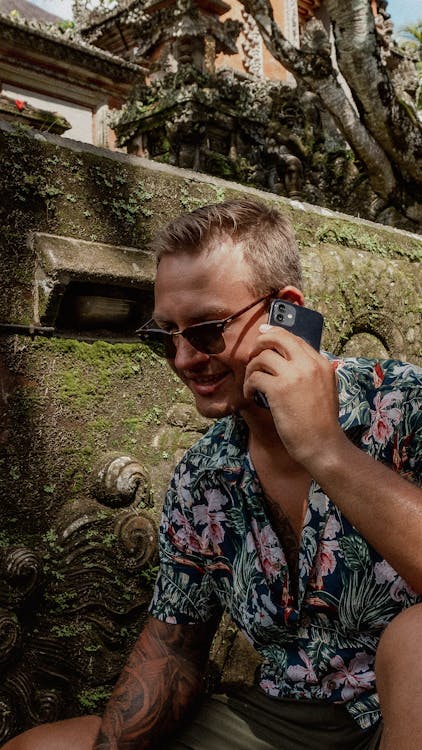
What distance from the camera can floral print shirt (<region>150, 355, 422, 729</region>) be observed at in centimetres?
143

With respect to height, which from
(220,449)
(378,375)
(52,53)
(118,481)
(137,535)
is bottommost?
(137,535)

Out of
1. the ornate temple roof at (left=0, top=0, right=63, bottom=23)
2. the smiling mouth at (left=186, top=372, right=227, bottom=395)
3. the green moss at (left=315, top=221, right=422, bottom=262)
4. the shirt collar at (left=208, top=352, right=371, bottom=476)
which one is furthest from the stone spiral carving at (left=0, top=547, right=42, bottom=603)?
the ornate temple roof at (left=0, top=0, right=63, bottom=23)

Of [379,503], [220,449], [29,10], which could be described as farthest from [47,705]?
[29,10]

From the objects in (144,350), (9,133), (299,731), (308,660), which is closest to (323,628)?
(308,660)

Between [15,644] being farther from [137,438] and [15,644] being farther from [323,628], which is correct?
[323,628]

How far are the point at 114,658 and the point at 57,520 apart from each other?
17.7 inches

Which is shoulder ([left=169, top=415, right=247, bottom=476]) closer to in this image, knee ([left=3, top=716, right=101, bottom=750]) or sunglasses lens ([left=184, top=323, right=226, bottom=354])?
sunglasses lens ([left=184, top=323, right=226, bottom=354])

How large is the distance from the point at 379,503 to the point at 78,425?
119cm

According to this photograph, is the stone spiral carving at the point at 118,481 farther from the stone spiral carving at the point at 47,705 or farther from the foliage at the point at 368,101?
the foliage at the point at 368,101

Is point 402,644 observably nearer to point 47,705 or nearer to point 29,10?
point 47,705

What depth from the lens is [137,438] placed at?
227 centimetres

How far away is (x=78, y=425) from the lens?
6.97ft

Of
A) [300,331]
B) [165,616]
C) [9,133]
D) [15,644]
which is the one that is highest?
[9,133]

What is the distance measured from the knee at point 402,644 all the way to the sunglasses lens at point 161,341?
0.83 metres
